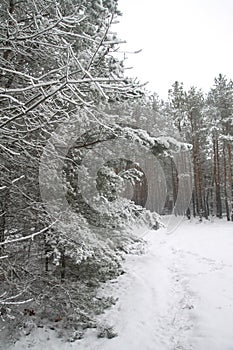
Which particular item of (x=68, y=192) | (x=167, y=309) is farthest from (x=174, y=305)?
(x=68, y=192)

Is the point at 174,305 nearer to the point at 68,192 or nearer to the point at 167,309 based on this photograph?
the point at 167,309

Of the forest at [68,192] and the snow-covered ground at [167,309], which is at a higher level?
the forest at [68,192]

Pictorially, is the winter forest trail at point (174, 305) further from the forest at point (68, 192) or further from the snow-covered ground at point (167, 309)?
the forest at point (68, 192)

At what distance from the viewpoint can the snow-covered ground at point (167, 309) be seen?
17.0 ft

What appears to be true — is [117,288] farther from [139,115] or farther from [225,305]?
[139,115]

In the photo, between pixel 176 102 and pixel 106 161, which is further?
pixel 176 102

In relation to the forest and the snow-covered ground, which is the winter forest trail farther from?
the forest

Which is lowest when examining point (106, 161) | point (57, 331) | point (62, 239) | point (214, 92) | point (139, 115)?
point (57, 331)

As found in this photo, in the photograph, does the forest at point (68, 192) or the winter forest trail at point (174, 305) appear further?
the winter forest trail at point (174, 305)

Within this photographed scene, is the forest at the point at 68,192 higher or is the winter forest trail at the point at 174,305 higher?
the forest at the point at 68,192

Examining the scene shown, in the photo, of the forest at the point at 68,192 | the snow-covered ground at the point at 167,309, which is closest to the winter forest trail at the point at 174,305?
the snow-covered ground at the point at 167,309

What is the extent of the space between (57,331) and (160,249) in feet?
29.1

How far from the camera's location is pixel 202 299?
6.81m

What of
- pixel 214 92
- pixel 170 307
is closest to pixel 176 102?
pixel 214 92
